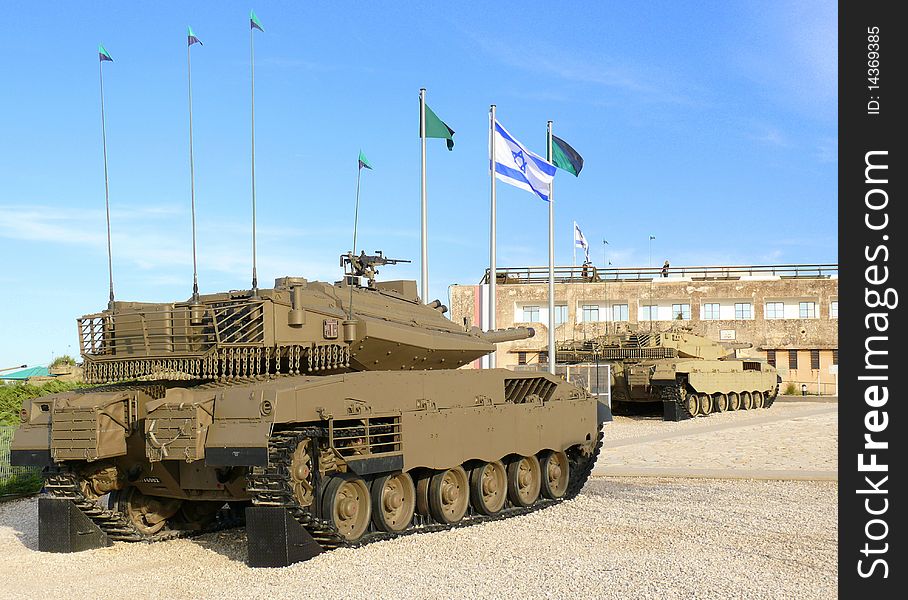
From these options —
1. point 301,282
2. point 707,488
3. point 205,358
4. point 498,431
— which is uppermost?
point 301,282

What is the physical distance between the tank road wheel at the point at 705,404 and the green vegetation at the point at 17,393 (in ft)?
63.0

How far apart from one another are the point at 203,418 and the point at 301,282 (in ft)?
8.76

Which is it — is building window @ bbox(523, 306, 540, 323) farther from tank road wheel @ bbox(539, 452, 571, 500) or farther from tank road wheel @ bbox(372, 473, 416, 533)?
tank road wheel @ bbox(372, 473, 416, 533)

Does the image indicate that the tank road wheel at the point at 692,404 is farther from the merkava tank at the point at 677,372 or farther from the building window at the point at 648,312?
the building window at the point at 648,312

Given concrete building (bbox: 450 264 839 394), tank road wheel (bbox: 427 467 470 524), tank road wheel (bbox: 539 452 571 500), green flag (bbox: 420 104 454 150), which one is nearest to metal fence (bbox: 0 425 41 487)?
tank road wheel (bbox: 427 467 470 524)

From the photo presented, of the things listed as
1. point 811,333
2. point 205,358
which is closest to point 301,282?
point 205,358

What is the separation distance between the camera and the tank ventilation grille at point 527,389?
15.0 meters

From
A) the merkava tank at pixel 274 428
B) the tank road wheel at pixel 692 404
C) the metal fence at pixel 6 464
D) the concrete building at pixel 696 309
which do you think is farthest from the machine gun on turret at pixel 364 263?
the concrete building at pixel 696 309

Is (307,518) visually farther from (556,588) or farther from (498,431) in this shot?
(498,431)

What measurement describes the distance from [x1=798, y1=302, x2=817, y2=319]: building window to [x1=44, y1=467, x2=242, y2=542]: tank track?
42697 mm

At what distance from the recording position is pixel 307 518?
10.7m

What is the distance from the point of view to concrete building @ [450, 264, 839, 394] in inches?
1950

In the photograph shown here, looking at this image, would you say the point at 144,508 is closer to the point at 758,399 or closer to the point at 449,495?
the point at 449,495

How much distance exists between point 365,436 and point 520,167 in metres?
14.6
